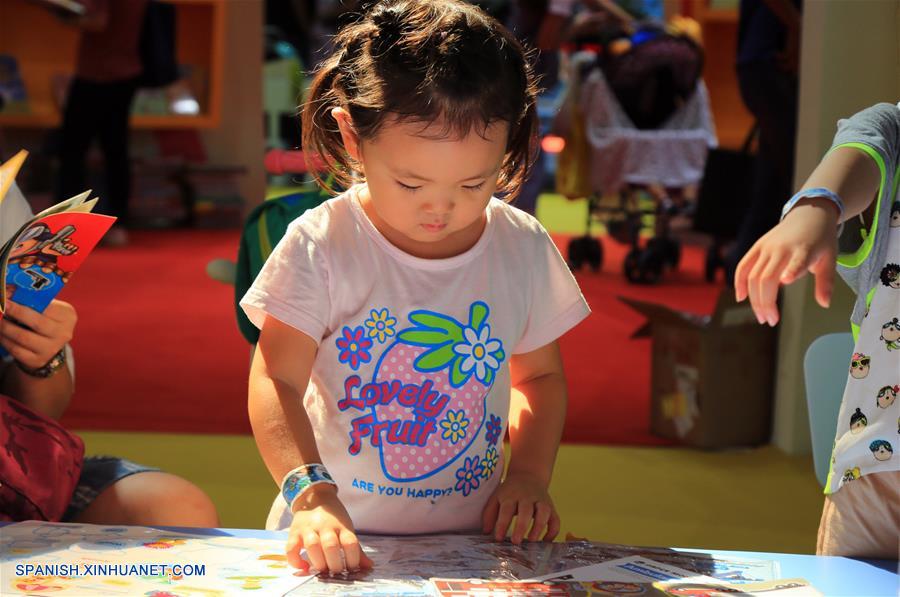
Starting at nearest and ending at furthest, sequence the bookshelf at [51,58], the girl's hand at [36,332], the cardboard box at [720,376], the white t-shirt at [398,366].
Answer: the white t-shirt at [398,366] < the girl's hand at [36,332] < the cardboard box at [720,376] < the bookshelf at [51,58]

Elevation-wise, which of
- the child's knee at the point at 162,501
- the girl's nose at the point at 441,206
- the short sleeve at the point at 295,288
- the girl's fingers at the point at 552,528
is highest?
the girl's nose at the point at 441,206

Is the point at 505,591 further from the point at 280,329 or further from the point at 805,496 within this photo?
the point at 805,496

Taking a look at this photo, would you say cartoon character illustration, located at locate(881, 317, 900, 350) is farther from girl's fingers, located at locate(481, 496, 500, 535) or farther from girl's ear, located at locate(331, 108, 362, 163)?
girl's ear, located at locate(331, 108, 362, 163)

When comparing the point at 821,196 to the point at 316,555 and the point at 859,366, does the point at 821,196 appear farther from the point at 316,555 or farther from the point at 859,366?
the point at 316,555

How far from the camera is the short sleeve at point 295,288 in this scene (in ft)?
3.51

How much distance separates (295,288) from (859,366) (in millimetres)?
538

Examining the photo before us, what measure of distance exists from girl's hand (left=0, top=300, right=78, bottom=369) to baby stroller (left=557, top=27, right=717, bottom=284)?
3813 millimetres

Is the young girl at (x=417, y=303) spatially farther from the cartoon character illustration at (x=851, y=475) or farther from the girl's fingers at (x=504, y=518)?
A: the cartoon character illustration at (x=851, y=475)

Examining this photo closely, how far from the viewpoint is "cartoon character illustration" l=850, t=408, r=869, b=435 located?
1002 millimetres

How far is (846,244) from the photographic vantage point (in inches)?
39.6

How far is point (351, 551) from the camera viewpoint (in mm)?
876

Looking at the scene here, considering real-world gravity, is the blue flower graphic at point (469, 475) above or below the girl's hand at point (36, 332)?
below

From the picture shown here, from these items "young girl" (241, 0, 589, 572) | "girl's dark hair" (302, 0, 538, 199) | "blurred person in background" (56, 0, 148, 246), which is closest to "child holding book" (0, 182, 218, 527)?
"young girl" (241, 0, 589, 572)

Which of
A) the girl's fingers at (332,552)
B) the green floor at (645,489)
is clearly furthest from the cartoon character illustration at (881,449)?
the green floor at (645,489)
